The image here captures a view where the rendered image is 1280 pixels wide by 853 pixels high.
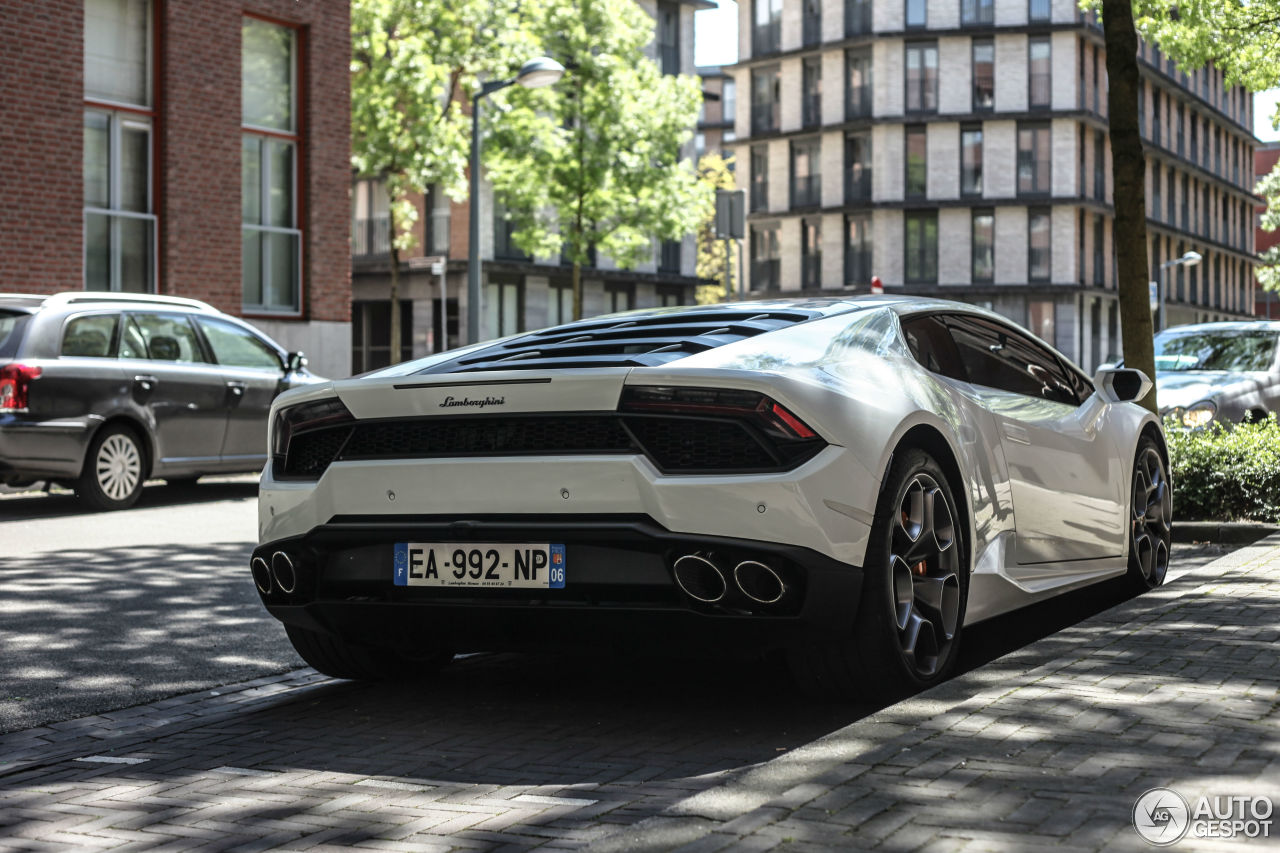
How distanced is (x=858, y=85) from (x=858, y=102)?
0.73 metres

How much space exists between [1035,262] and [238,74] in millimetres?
47601

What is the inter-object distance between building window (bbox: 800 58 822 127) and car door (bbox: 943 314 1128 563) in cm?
6169

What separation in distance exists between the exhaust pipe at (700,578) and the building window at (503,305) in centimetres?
4742

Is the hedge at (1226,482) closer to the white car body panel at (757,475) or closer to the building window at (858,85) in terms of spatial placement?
the white car body panel at (757,475)

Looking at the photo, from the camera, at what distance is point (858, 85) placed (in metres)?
66.0

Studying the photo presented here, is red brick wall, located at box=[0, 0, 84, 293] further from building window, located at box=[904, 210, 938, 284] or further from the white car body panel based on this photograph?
building window, located at box=[904, 210, 938, 284]

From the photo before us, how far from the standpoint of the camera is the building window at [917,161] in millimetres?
64812

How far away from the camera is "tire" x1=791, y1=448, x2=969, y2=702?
15.8ft

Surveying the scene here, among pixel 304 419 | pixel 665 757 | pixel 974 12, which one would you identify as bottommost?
pixel 665 757

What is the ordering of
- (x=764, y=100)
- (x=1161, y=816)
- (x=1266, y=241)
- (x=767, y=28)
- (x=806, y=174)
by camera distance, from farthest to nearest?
(x=1266, y=241), (x=764, y=100), (x=767, y=28), (x=806, y=174), (x=1161, y=816)

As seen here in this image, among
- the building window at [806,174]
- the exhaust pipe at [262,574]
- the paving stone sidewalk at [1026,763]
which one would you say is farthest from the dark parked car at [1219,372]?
the building window at [806,174]

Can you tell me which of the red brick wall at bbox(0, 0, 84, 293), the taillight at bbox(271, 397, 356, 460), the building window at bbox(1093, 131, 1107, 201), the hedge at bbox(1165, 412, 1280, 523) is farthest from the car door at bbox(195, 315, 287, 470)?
the building window at bbox(1093, 131, 1107, 201)

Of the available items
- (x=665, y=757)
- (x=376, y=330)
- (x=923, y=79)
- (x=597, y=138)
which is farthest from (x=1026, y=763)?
(x=923, y=79)

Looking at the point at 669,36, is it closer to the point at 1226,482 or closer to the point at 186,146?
the point at 186,146
